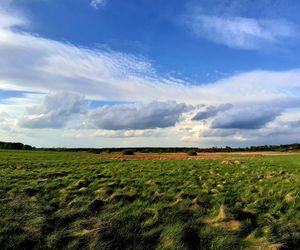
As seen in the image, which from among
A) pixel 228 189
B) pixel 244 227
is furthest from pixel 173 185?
pixel 244 227

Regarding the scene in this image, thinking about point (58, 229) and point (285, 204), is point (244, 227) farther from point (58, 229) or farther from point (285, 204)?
point (58, 229)

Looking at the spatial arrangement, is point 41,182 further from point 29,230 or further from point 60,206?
point 29,230

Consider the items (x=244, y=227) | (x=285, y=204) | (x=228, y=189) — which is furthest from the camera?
(x=228, y=189)

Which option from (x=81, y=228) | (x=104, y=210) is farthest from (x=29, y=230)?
(x=104, y=210)

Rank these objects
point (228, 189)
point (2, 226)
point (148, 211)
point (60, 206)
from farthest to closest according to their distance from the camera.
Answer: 1. point (228, 189)
2. point (60, 206)
3. point (148, 211)
4. point (2, 226)

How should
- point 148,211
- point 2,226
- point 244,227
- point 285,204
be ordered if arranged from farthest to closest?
point 285,204, point 148,211, point 244,227, point 2,226

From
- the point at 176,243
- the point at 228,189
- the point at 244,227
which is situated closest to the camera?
the point at 176,243

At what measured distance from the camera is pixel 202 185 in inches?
648

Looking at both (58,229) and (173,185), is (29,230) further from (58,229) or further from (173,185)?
(173,185)

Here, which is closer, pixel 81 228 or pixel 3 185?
pixel 81 228

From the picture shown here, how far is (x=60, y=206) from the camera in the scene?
11422 mm

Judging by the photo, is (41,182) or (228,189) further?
(41,182)

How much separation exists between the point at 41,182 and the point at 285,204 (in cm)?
1104

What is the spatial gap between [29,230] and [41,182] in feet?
28.7
